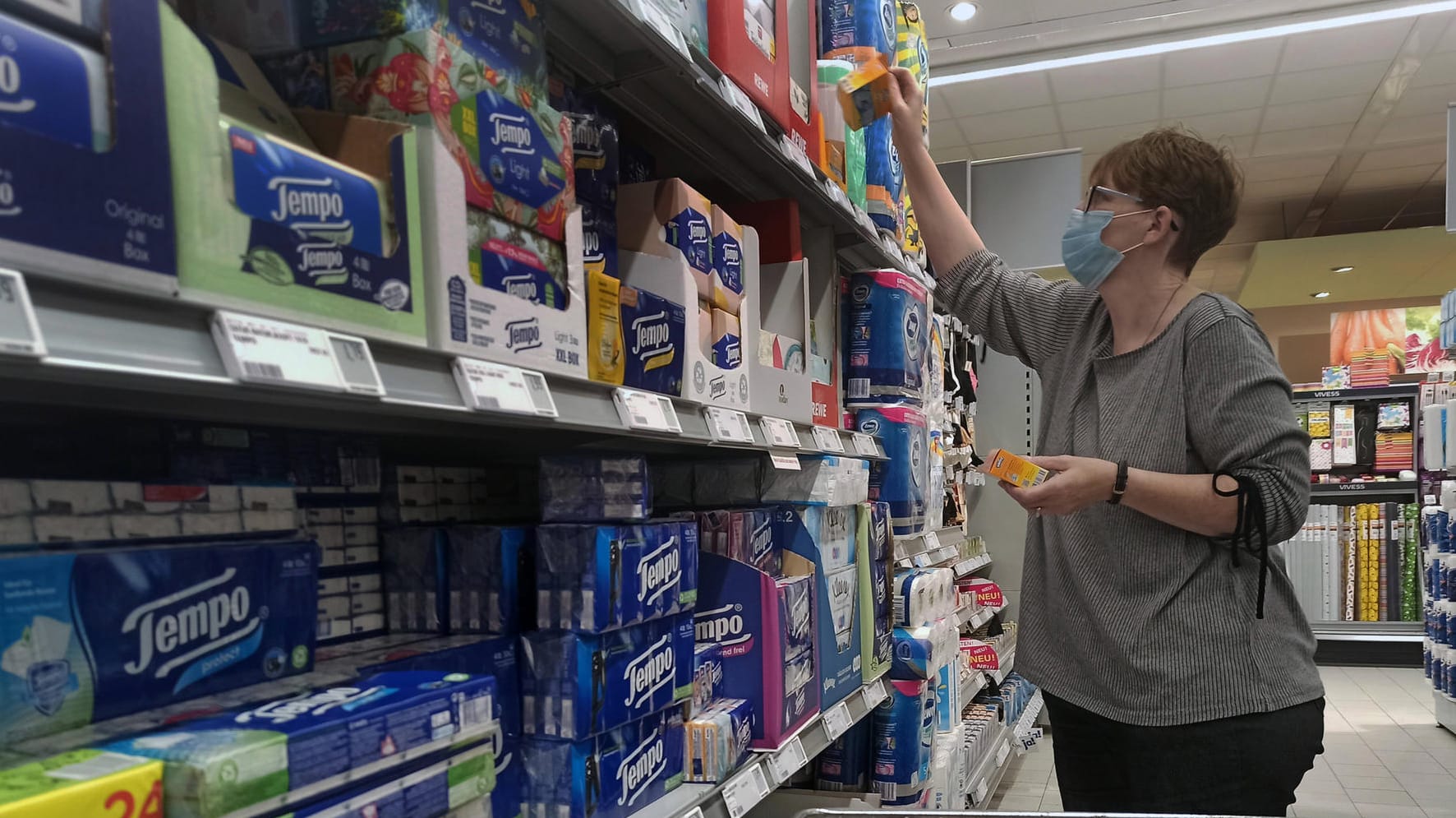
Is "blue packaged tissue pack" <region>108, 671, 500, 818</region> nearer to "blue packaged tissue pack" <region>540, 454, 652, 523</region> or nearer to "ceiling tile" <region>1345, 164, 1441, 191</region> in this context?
"blue packaged tissue pack" <region>540, 454, 652, 523</region>

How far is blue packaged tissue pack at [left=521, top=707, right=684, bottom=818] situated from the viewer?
1109 mm

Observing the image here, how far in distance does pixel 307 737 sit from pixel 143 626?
0.17 meters

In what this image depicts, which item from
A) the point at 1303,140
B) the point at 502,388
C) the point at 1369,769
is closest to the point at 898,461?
the point at 502,388

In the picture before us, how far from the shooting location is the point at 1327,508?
7609 millimetres

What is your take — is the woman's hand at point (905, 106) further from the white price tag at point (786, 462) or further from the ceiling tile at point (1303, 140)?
the ceiling tile at point (1303, 140)

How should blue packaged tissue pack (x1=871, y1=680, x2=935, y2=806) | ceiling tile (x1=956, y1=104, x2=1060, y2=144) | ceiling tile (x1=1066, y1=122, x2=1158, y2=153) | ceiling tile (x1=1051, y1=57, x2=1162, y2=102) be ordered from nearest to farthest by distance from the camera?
blue packaged tissue pack (x1=871, y1=680, x2=935, y2=806) → ceiling tile (x1=1051, y1=57, x2=1162, y2=102) → ceiling tile (x1=956, y1=104, x2=1060, y2=144) → ceiling tile (x1=1066, y1=122, x2=1158, y2=153)

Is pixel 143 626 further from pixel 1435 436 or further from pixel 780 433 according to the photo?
pixel 1435 436

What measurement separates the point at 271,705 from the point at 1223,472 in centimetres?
138

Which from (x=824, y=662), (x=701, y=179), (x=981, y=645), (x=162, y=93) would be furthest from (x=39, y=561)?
(x=981, y=645)

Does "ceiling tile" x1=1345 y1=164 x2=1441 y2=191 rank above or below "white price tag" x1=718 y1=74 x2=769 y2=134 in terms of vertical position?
above

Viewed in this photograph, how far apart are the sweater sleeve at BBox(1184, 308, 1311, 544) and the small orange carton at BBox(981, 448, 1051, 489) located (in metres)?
0.27

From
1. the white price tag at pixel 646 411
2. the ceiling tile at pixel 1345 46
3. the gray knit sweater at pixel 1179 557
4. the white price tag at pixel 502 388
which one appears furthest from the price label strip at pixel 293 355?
the ceiling tile at pixel 1345 46

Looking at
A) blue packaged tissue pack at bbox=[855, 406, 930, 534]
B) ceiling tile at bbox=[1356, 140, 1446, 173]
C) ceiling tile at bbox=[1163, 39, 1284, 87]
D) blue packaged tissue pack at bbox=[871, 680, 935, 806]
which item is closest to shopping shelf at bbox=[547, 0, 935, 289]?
blue packaged tissue pack at bbox=[855, 406, 930, 534]

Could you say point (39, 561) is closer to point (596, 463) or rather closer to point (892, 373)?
point (596, 463)
